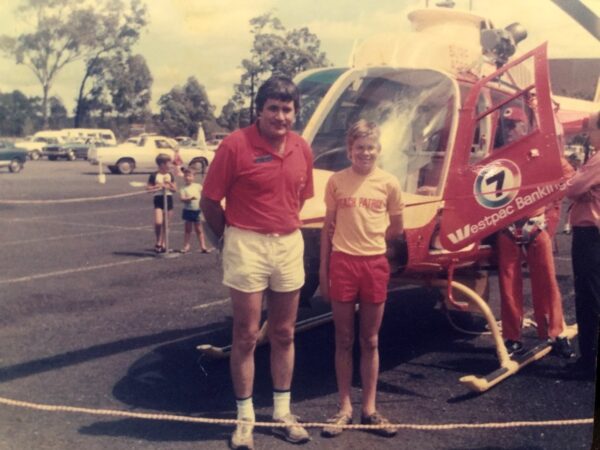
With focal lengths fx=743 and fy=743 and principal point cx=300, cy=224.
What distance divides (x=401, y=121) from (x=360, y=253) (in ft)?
3.99

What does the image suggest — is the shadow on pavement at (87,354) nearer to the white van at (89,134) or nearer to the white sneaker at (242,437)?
the white van at (89,134)

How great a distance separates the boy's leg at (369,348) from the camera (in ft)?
12.2

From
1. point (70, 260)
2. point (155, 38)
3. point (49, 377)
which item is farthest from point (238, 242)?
point (70, 260)

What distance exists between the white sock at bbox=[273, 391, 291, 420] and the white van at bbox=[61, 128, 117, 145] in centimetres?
169

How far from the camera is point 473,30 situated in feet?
16.6

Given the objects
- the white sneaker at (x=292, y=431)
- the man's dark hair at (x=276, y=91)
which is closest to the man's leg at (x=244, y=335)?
the white sneaker at (x=292, y=431)

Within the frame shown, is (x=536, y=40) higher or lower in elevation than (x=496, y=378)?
higher

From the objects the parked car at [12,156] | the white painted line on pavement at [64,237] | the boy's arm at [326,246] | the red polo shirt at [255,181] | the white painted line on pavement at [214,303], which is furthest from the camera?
the white painted line on pavement at [64,237]

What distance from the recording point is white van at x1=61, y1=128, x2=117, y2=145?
3.98 metres

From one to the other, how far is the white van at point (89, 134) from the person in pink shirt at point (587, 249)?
2639 millimetres

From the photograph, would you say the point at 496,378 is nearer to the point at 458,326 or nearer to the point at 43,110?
the point at 458,326

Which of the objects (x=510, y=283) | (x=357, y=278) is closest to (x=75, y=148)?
(x=357, y=278)

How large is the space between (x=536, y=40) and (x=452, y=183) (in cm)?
96

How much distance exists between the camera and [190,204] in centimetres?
877
